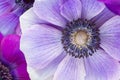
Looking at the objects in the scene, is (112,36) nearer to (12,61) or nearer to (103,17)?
(103,17)

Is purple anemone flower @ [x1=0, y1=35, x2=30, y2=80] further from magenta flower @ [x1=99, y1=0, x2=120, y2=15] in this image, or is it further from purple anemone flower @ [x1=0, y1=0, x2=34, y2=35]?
magenta flower @ [x1=99, y1=0, x2=120, y2=15]

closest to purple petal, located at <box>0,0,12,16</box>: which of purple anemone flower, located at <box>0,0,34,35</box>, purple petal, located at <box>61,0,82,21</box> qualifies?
purple anemone flower, located at <box>0,0,34,35</box>

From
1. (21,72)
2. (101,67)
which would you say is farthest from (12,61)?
(101,67)

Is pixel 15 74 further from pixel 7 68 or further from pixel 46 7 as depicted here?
pixel 46 7

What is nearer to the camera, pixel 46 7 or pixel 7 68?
pixel 46 7

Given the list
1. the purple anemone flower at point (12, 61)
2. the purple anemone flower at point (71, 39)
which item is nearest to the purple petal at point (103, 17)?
the purple anemone flower at point (71, 39)

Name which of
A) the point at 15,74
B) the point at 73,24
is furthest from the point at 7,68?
the point at 73,24
